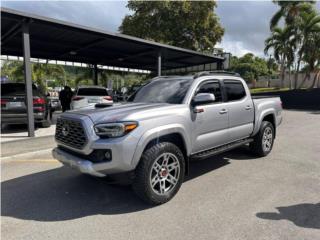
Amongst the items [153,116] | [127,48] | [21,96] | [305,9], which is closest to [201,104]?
[153,116]

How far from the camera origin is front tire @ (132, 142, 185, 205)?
4.01m

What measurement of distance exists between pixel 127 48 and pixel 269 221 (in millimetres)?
13622

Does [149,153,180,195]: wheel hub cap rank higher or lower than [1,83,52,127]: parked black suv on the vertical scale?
lower

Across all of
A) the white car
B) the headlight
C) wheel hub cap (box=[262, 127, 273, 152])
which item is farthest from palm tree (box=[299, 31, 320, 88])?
→ the headlight

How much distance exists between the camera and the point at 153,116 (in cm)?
418

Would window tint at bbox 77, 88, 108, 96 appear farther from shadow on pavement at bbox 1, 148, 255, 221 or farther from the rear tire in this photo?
the rear tire

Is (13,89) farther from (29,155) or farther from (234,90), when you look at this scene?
(234,90)

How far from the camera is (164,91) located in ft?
17.7

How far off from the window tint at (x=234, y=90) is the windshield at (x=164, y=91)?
995mm

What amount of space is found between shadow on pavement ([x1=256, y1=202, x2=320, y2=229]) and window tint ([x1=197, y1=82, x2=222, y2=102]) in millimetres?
2249

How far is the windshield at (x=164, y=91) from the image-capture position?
5.03 meters

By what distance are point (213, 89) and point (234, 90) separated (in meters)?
0.74

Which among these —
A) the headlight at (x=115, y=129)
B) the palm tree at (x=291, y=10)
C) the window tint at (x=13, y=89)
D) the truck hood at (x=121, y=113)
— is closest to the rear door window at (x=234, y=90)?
the truck hood at (x=121, y=113)

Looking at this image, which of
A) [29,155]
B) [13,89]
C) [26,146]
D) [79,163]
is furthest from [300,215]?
[13,89]
